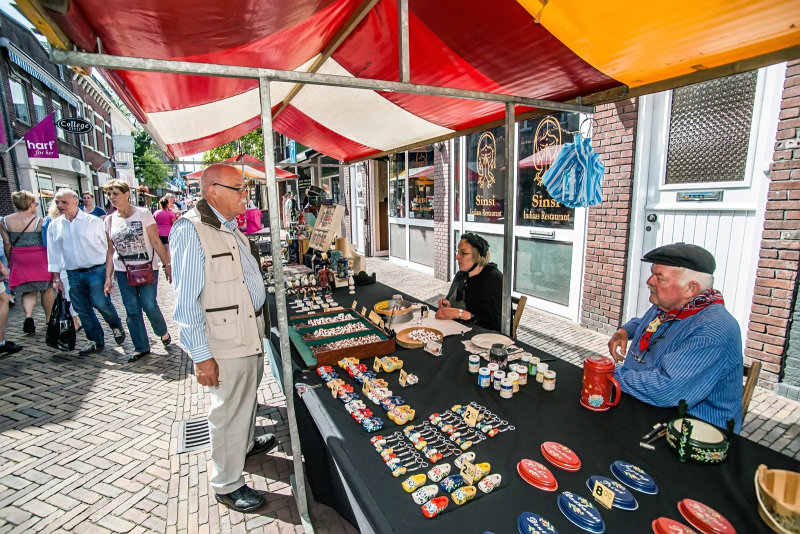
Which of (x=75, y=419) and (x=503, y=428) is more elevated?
(x=503, y=428)

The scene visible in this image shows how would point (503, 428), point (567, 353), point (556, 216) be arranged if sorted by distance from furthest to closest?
point (556, 216) → point (567, 353) → point (503, 428)

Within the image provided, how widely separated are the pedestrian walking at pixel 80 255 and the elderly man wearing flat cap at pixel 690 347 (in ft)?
17.4

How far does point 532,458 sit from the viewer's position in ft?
4.61

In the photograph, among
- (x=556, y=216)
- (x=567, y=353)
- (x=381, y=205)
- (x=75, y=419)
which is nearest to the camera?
(x=75, y=419)

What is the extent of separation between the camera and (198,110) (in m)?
3.70

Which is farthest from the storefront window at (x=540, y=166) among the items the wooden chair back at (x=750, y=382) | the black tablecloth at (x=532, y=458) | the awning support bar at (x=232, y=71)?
the black tablecloth at (x=532, y=458)

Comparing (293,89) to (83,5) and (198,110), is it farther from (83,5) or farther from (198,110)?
(83,5)

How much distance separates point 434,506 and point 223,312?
150 centimetres

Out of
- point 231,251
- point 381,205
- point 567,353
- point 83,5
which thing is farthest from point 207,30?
point 381,205

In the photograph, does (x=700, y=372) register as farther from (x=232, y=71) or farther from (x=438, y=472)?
(x=232, y=71)

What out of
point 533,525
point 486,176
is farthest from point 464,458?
point 486,176

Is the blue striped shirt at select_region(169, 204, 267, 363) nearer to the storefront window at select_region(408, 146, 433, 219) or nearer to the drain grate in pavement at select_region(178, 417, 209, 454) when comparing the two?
the drain grate in pavement at select_region(178, 417, 209, 454)

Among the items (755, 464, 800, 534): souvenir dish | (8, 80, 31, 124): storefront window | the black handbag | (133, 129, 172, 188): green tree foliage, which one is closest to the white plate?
(755, 464, 800, 534): souvenir dish

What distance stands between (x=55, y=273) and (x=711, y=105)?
759 centimetres
